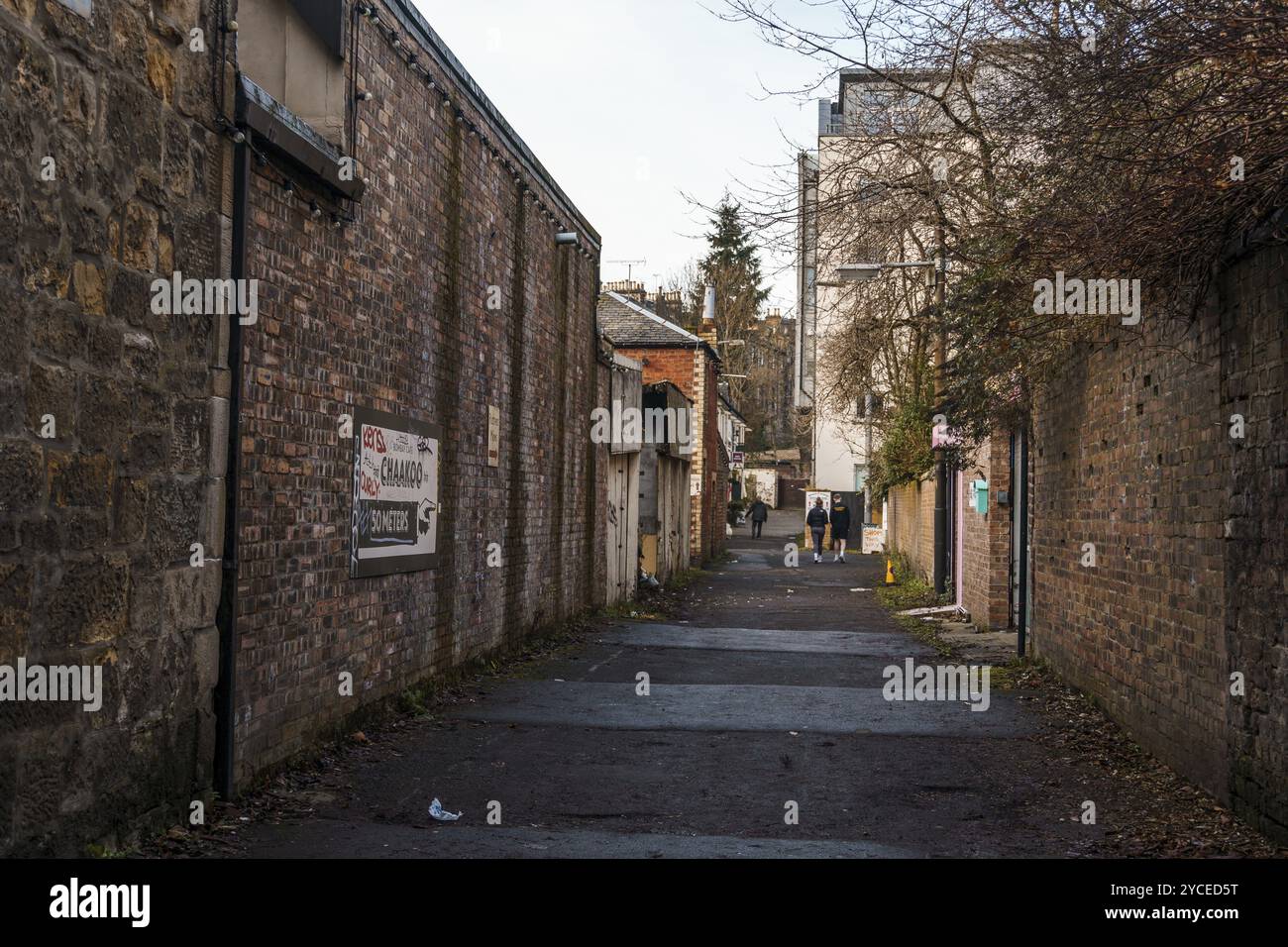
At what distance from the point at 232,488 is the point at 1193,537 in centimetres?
571

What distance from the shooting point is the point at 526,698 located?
10914 mm

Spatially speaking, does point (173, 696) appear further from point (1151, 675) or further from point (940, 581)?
point (940, 581)

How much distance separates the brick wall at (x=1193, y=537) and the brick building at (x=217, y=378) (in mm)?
5389

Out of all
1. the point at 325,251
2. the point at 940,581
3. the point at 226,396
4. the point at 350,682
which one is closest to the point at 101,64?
the point at 226,396

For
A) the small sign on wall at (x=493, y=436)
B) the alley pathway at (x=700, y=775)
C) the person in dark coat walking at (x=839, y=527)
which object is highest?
the small sign on wall at (x=493, y=436)

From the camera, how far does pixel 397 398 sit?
9.66 metres

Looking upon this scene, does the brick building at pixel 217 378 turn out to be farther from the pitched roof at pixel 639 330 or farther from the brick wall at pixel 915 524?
the pitched roof at pixel 639 330

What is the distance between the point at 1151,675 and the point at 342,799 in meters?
5.45

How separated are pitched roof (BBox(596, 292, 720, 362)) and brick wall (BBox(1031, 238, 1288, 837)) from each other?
22.2 metres

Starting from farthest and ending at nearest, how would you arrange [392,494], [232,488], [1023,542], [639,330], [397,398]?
[639,330]
[1023,542]
[397,398]
[392,494]
[232,488]

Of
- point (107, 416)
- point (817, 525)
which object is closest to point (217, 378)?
point (107, 416)

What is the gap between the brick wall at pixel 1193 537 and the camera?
20.9 feet

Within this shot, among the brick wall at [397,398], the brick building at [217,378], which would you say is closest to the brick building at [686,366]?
the brick wall at [397,398]

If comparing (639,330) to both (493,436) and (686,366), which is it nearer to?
(686,366)
